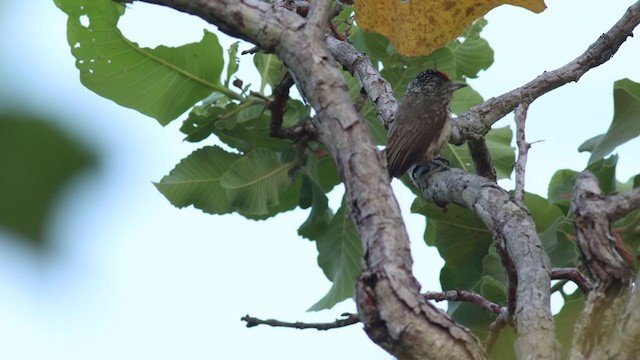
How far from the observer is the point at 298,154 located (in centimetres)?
477

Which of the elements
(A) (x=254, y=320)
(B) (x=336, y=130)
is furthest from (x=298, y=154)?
(B) (x=336, y=130)

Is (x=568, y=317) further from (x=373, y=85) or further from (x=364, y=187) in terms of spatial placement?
(x=364, y=187)

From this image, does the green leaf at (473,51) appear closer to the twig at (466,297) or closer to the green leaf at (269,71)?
Result: the green leaf at (269,71)

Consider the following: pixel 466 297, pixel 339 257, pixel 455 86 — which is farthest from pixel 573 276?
pixel 455 86

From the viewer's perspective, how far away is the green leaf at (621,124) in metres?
→ 3.79

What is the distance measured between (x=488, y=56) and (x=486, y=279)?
227 centimetres

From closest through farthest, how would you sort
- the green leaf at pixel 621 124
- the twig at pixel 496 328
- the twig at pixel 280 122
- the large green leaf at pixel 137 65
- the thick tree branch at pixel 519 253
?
1. the thick tree branch at pixel 519 253
2. the twig at pixel 496 328
3. the twig at pixel 280 122
4. the green leaf at pixel 621 124
5. the large green leaf at pixel 137 65

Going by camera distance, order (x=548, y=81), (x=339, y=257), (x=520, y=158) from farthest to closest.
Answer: (x=339, y=257) → (x=548, y=81) → (x=520, y=158)

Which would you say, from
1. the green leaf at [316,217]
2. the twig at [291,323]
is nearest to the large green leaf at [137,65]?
the green leaf at [316,217]

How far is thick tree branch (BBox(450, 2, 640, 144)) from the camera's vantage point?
130 inches

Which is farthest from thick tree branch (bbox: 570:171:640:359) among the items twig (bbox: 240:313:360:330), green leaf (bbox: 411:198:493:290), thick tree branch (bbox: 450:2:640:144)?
green leaf (bbox: 411:198:493:290)

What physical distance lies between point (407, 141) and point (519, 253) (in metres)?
2.64

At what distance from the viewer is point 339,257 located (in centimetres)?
514

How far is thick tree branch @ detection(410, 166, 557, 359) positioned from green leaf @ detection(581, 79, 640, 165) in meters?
1.00
